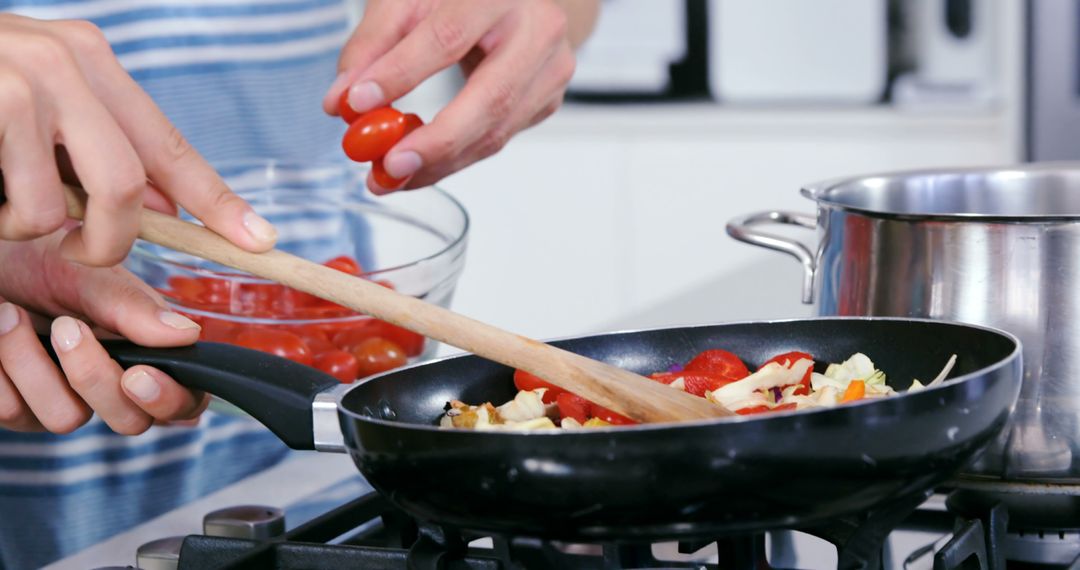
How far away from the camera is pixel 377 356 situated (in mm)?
949

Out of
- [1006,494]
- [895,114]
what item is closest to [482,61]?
[1006,494]

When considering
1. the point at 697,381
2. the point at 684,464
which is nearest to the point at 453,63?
the point at 697,381

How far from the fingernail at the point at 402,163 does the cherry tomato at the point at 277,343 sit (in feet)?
A: 0.44

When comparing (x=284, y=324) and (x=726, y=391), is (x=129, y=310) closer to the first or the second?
(x=284, y=324)

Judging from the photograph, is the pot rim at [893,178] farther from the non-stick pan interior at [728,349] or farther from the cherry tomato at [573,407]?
the cherry tomato at [573,407]

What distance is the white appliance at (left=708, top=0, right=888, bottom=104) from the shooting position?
118 inches

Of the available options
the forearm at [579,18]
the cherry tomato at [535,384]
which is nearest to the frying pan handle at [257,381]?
the cherry tomato at [535,384]

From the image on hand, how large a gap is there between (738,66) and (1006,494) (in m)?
2.43

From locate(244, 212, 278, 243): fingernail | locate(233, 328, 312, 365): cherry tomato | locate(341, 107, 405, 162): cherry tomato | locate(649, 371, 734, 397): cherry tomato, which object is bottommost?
locate(233, 328, 312, 365): cherry tomato

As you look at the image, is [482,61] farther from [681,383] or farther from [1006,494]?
[1006,494]

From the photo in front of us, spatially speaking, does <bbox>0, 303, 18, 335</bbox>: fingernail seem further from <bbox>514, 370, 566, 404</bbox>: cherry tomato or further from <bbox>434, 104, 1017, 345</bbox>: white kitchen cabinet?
<bbox>434, 104, 1017, 345</bbox>: white kitchen cabinet

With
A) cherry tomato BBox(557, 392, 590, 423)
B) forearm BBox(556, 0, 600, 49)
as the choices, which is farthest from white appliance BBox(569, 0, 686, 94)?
cherry tomato BBox(557, 392, 590, 423)

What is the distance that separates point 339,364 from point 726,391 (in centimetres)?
32

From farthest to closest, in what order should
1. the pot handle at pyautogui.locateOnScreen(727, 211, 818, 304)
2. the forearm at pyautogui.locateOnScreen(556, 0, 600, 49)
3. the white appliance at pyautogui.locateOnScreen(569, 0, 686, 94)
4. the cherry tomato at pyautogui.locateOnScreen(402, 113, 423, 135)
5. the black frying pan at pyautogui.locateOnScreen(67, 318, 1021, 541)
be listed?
the white appliance at pyautogui.locateOnScreen(569, 0, 686, 94) < the forearm at pyautogui.locateOnScreen(556, 0, 600, 49) < the cherry tomato at pyautogui.locateOnScreen(402, 113, 423, 135) < the pot handle at pyautogui.locateOnScreen(727, 211, 818, 304) < the black frying pan at pyautogui.locateOnScreen(67, 318, 1021, 541)
